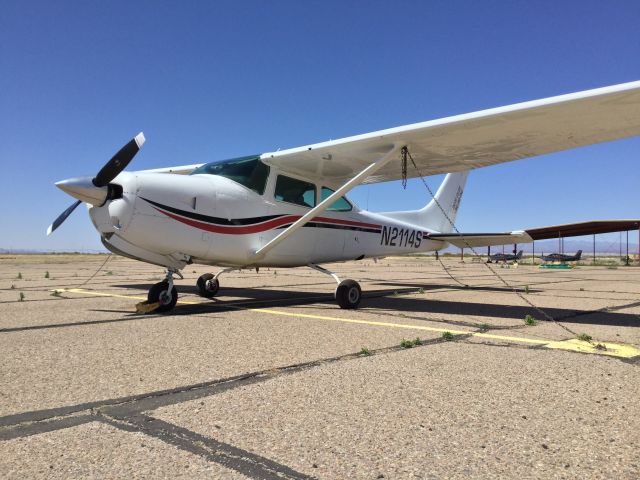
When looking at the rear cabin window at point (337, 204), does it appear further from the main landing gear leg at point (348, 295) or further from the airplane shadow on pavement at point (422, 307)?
the main landing gear leg at point (348, 295)

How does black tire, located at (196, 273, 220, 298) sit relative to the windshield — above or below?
below

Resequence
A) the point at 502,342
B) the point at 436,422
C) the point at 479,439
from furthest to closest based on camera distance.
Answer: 1. the point at 502,342
2. the point at 436,422
3. the point at 479,439

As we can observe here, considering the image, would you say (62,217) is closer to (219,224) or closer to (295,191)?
(219,224)

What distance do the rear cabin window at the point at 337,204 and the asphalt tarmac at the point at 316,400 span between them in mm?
4600

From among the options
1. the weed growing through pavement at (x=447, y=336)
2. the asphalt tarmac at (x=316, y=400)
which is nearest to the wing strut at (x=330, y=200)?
the asphalt tarmac at (x=316, y=400)

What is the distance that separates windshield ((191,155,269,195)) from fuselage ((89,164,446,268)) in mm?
98

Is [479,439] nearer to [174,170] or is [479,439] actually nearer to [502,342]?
Answer: [502,342]

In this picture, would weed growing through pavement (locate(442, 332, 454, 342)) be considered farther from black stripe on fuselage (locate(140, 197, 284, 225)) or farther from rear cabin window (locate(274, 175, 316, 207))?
rear cabin window (locate(274, 175, 316, 207))

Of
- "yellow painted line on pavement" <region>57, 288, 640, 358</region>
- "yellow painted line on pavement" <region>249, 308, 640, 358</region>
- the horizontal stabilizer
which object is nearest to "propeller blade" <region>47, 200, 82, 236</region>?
"yellow painted line on pavement" <region>57, 288, 640, 358</region>

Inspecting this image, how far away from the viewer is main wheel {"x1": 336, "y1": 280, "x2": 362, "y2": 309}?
8164 mm

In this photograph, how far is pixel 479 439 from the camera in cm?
242

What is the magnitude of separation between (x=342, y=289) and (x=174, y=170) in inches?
236

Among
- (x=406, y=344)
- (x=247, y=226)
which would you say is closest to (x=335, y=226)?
(x=247, y=226)

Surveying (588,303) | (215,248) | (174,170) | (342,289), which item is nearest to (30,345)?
(215,248)
